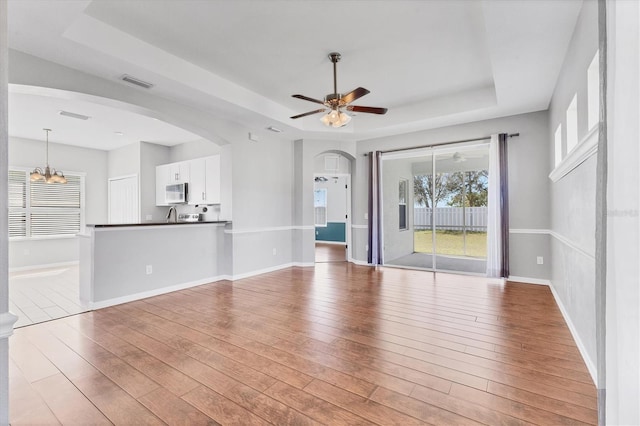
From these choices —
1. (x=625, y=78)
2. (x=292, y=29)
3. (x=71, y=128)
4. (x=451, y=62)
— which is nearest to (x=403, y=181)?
(x=451, y=62)

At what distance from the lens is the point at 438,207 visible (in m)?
6.04

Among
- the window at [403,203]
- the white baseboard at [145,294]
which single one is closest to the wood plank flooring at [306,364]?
the white baseboard at [145,294]

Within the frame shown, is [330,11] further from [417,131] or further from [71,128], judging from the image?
[71,128]

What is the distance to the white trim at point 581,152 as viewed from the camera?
1.90 meters

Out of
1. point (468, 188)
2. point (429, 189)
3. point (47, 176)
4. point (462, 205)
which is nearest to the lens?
point (468, 188)

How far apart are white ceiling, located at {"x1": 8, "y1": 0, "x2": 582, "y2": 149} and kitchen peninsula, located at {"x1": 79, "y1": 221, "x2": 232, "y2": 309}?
174 cm

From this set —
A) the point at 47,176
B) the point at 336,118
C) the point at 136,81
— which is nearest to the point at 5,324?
the point at 336,118

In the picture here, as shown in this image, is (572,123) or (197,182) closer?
(572,123)

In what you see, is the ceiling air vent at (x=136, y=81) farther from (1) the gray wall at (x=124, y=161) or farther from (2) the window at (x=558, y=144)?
(2) the window at (x=558, y=144)

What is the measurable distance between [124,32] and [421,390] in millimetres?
4183

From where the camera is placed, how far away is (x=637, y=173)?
1039 mm

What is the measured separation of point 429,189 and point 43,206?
28.4ft

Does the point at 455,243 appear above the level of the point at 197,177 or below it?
below

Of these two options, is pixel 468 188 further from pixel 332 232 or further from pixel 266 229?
pixel 332 232
